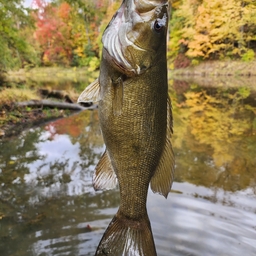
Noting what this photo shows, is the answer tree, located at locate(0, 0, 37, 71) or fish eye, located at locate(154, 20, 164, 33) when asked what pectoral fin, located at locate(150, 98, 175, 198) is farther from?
tree, located at locate(0, 0, 37, 71)

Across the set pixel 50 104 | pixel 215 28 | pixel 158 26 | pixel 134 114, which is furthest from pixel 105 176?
pixel 215 28

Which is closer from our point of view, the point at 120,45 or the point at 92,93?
the point at 120,45

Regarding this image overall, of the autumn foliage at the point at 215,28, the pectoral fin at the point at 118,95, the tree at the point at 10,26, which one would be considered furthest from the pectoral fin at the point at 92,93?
the autumn foliage at the point at 215,28

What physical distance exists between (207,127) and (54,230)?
593cm

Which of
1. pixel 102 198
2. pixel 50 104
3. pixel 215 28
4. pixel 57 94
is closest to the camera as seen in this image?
pixel 102 198

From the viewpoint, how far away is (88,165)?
225 inches

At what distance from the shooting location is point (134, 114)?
171cm

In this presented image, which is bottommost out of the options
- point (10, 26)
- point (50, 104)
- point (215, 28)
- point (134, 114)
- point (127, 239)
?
point (127, 239)

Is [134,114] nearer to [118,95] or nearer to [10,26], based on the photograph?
[118,95]

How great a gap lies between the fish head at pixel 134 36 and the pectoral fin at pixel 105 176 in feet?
2.04

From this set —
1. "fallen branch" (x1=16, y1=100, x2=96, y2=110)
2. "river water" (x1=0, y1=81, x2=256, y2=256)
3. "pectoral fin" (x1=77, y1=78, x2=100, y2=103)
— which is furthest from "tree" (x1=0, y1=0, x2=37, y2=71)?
"pectoral fin" (x1=77, y1=78, x2=100, y2=103)

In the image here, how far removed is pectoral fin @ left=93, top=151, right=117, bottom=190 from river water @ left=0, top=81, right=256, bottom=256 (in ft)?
5.29

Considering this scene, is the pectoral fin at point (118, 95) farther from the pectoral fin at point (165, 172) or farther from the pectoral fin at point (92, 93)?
the pectoral fin at point (165, 172)

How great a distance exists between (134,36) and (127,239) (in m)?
1.23
